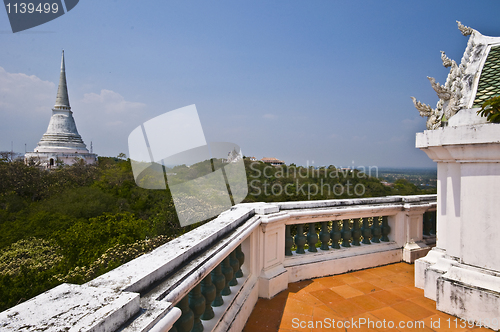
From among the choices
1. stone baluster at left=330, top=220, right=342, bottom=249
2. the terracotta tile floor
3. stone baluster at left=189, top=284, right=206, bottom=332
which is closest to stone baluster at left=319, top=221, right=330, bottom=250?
stone baluster at left=330, top=220, right=342, bottom=249

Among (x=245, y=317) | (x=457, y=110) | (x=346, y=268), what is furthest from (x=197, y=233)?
(x=457, y=110)

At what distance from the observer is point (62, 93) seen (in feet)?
134

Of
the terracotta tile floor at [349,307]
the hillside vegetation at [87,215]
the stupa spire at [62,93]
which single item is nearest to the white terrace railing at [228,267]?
the terracotta tile floor at [349,307]

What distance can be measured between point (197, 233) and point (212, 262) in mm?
430

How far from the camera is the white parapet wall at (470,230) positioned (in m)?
2.99

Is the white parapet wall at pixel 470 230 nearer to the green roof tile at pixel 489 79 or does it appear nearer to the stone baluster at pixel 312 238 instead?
the green roof tile at pixel 489 79

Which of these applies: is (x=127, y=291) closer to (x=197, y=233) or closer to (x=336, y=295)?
(x=197, y=233)

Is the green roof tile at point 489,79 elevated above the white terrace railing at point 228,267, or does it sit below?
above

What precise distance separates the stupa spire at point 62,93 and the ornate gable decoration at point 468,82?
1856 inches

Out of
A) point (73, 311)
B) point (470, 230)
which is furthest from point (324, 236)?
point (73, 311)

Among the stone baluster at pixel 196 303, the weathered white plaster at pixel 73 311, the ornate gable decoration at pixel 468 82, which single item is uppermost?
the ornate gable decoration at pixel 468 82

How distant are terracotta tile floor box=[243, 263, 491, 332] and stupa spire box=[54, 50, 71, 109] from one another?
153ft

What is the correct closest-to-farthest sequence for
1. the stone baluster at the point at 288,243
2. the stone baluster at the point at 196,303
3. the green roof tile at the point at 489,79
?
the stone baluster at the point at 196,303 → the green roof tile at the point at 489,79 → the stone baluster at the point at 288,243

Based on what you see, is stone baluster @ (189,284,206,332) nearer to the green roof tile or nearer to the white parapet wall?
the white parapet wall
